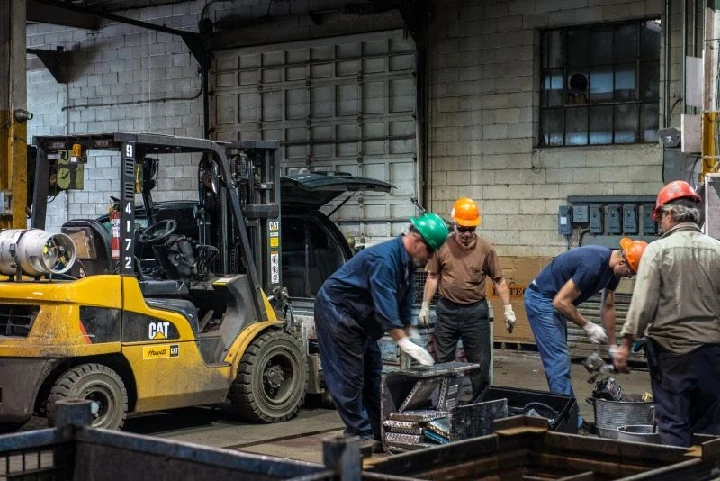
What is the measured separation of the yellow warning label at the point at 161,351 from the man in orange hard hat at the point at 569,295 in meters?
2.82

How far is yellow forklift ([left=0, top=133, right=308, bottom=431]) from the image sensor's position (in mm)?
8414

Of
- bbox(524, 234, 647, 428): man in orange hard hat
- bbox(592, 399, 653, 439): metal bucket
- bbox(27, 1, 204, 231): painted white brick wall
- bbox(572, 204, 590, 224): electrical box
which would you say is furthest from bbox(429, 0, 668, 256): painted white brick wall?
bbox(592, 399, 653, 439): metal bucket

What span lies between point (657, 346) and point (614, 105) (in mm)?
8766

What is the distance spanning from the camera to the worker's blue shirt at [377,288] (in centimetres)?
709

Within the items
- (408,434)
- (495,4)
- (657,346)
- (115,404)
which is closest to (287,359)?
(115,404)

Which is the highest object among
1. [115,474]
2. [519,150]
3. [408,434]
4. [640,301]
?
[519,150]

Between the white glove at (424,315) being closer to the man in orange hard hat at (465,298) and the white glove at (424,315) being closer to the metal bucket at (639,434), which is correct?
the man in orange hard hat at (465,298)

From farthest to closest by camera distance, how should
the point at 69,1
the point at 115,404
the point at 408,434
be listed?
the point at 69,1
the point at 115,404
the point at 408,434

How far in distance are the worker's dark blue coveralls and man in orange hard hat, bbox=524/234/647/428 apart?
1414 mm

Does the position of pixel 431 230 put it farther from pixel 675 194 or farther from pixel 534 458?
pixel 534 458

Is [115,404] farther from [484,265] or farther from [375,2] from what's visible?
[375,2]

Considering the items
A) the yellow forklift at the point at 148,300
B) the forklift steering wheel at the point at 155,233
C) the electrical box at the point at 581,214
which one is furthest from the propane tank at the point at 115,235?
the electrical box at the point at 581,214

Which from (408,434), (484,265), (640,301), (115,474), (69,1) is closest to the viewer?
(115,474)

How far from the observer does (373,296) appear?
23.4 ft
